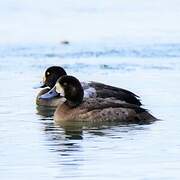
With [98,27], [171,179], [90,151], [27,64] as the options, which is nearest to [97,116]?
[90,151]

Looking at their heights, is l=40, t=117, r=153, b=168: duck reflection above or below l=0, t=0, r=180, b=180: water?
below

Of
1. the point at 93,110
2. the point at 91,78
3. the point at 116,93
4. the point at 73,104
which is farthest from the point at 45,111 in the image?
the point at 91,78

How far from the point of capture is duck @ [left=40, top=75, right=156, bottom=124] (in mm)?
14453

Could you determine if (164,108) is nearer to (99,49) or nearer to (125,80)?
(125,80)

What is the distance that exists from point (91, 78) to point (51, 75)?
Answer: 2258mm

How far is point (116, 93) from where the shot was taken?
16531 millimetres

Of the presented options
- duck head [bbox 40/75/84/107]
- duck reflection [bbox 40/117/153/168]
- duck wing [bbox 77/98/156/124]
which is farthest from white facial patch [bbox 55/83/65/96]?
duck wing [bbox 77/98/156/124]

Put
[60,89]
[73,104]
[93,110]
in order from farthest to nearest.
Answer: [60,89] → [73,104] → [93,110]

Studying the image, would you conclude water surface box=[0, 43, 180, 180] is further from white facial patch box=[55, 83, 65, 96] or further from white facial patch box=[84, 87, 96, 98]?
white facial patch box=[84, 87, 96, 98]

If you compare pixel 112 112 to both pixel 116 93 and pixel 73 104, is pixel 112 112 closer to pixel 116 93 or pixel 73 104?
pixel 73 104

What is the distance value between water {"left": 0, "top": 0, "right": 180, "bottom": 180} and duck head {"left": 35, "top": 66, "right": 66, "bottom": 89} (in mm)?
373

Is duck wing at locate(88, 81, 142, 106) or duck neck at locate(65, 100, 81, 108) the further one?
duck wing at locate(88, 81, 142, 106)

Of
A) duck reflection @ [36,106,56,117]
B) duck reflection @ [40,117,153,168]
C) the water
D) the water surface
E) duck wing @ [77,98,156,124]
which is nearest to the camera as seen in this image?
the water surface

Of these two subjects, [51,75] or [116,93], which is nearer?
[116,93]
